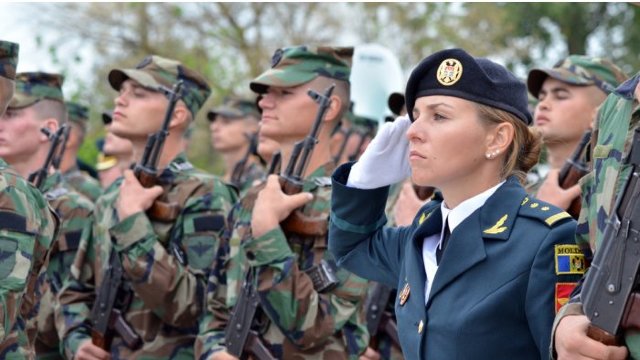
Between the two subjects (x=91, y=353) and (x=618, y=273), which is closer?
(x=618, y=273)

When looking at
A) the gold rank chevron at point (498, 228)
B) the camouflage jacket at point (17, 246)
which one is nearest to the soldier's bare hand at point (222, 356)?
the camouflage jacket at point (17, 246)

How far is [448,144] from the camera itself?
3457 millimetres

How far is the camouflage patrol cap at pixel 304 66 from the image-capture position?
5.73 metres

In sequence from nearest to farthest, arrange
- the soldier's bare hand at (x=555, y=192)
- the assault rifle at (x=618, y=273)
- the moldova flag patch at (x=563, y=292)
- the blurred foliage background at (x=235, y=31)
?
1. the assault rifle at (x=618, y=273)
2. the moldova flag patch at (x=563, y=292)
3. the soldier's bare hand at (x=555, y=192)
4. the blurred foliage background at (x=235, y=31)

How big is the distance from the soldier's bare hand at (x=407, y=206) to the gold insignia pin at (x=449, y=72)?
2625 millimetres

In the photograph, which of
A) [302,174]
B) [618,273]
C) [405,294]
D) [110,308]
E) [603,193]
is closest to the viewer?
[618,273]

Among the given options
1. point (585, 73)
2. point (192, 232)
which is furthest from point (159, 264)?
point (585, 73)

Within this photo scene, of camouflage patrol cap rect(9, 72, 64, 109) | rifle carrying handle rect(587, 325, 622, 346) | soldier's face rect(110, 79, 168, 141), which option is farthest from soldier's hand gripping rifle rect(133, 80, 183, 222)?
rifle carrying handle rect(587, 325, 622, 346)

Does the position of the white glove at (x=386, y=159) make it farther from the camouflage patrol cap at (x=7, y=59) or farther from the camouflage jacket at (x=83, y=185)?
the camouflage jacket at (x=83, y=185)

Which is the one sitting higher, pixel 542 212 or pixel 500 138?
pixel 500 138

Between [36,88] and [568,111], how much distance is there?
3573 mm

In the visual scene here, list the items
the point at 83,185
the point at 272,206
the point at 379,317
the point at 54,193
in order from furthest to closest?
the point at 83,185
the point at 54,193
the point at 379,317
the point at 272,206

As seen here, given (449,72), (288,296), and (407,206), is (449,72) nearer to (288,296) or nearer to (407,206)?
(288,296)

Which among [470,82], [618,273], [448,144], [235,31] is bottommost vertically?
[235,31]
